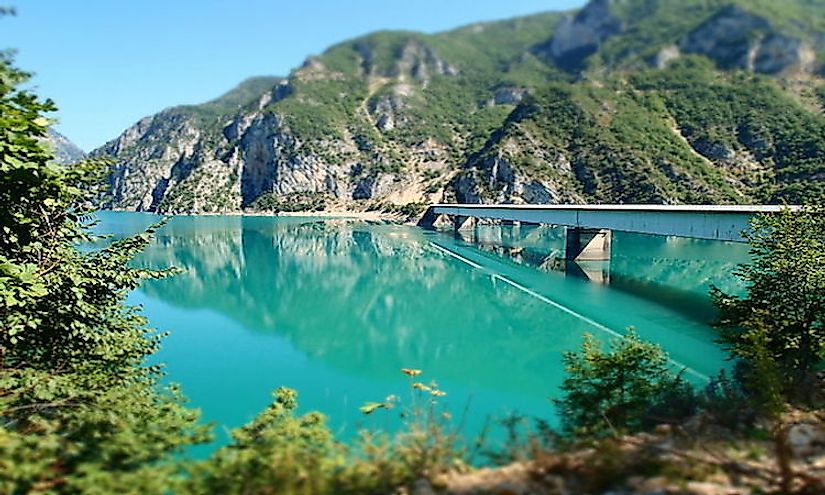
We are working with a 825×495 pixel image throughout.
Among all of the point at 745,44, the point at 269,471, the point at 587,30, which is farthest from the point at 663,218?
the point at 587,30

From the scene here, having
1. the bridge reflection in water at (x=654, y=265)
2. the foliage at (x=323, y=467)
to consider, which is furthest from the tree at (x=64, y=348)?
the bridge reflection in water at (x=654, y=265)

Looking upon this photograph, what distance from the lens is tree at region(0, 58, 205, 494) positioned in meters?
5.39

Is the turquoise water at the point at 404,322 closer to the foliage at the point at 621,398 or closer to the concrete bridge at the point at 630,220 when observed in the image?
the foliage at the point at 621,398

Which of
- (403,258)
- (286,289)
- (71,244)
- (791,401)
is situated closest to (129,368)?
(71,244)

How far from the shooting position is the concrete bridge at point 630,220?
98.5ft

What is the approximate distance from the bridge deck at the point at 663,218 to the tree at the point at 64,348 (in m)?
22.8

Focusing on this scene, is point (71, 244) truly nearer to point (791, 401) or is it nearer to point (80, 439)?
point (80, 439)

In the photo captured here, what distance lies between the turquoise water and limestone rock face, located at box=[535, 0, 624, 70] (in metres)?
122

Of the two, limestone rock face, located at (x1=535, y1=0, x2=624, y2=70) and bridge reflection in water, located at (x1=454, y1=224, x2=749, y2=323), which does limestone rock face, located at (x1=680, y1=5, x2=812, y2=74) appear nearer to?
limestone rock face, located at (x1=535, y1=0, x2=624, y2=70)

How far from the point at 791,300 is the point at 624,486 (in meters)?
11.8

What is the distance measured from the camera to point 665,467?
6105 millimetres

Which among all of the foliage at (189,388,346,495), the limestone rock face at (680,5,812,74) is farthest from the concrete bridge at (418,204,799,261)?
the limestone rock face at (680,5,812,74)

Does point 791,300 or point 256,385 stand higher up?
point 791,300

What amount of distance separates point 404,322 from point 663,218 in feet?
65.0
